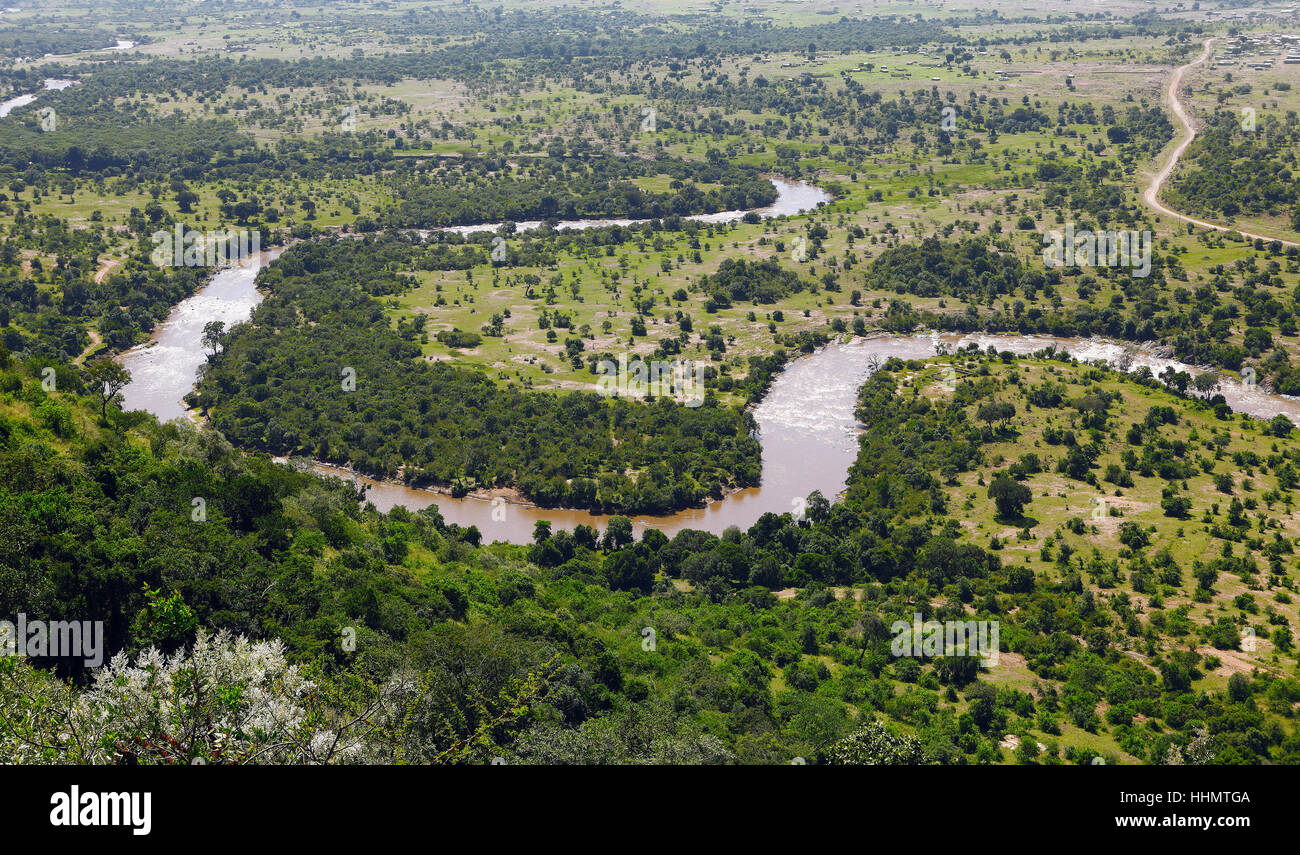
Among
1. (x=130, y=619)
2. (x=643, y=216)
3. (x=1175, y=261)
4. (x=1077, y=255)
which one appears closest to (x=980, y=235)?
(x=1077, y=255)

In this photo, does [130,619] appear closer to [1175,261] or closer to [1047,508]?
[1047,508]

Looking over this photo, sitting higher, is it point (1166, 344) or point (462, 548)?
point (1166, 344)
